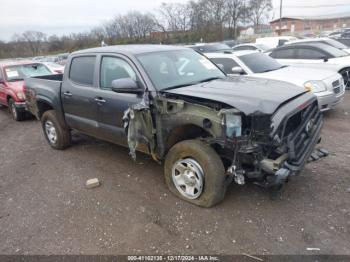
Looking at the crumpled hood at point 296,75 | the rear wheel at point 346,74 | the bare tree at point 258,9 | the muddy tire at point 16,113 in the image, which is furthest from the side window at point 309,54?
the bare tree at point 258,9

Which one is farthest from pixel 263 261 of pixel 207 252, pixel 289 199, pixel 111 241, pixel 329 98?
pixel 329 98

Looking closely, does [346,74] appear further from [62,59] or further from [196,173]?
[62,59]

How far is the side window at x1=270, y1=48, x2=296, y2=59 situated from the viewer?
932cm

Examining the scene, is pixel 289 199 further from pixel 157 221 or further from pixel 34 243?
pixel 34 243

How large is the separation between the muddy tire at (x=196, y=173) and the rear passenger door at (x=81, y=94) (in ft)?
5.38

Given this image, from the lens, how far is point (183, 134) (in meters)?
3.63

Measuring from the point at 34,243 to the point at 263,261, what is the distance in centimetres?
234

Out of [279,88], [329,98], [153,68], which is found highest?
[153,68]

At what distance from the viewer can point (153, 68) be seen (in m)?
3.89

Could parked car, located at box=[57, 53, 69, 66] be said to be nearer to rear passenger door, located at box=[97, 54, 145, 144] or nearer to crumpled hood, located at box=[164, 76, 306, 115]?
rear passenger door, located at box=[97, 54, 145, 144]

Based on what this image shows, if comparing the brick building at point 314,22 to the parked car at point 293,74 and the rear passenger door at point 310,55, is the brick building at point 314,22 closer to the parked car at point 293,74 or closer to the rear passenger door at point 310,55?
the rear passenger door at point 310,55

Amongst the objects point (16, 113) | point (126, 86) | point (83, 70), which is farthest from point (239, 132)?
point (16, 113)

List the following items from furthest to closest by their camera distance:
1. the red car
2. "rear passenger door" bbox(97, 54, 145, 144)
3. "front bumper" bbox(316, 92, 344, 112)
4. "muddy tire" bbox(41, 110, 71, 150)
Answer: the red car < "front bumper" bbox(316, 92, 344, 112) < "muddy tire" bbox(41, 110, 71, 150) < "rear passenger door" bbox(97, 54, 145, 144)

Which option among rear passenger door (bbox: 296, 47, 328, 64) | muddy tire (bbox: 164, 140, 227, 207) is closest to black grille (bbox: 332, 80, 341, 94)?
rear passenger door (bbox: 296, 47, 328, 64)
